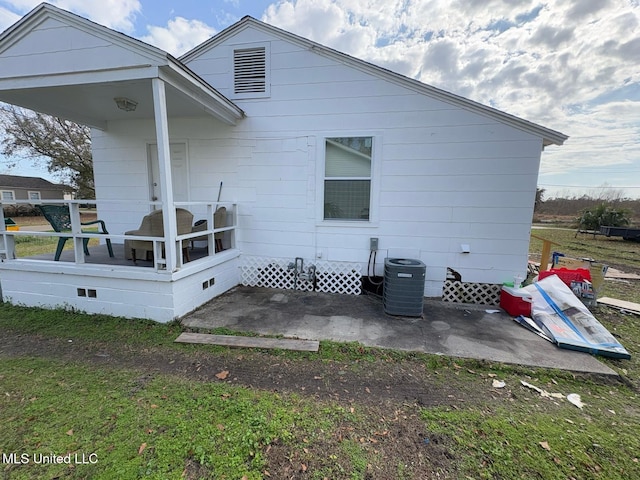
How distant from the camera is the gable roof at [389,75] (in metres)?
4.20

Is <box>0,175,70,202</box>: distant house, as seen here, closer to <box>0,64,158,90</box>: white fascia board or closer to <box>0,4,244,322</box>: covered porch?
<box>0,4,244,322</box>: covered porch

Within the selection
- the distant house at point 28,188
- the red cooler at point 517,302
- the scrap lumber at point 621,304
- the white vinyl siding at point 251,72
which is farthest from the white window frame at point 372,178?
the distant house at point 28,188

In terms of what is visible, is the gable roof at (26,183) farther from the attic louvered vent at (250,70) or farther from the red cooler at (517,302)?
the red cooler at (517,302)

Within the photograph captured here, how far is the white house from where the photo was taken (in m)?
3.79

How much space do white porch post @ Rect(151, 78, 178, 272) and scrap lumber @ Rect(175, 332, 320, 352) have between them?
0.95 metres

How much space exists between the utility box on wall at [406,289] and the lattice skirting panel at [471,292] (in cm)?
107

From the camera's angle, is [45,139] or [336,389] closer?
[336,389]

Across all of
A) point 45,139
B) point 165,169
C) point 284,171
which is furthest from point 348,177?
point 45,139

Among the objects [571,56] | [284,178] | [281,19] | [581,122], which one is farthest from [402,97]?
[581,122]

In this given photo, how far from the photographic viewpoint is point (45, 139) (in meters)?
17.2

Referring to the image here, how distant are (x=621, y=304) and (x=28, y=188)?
4527cm

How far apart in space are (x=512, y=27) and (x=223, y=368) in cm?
755

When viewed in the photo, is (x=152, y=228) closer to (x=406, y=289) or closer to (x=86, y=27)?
(x=86, y=27)

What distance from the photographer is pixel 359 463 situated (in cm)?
169
